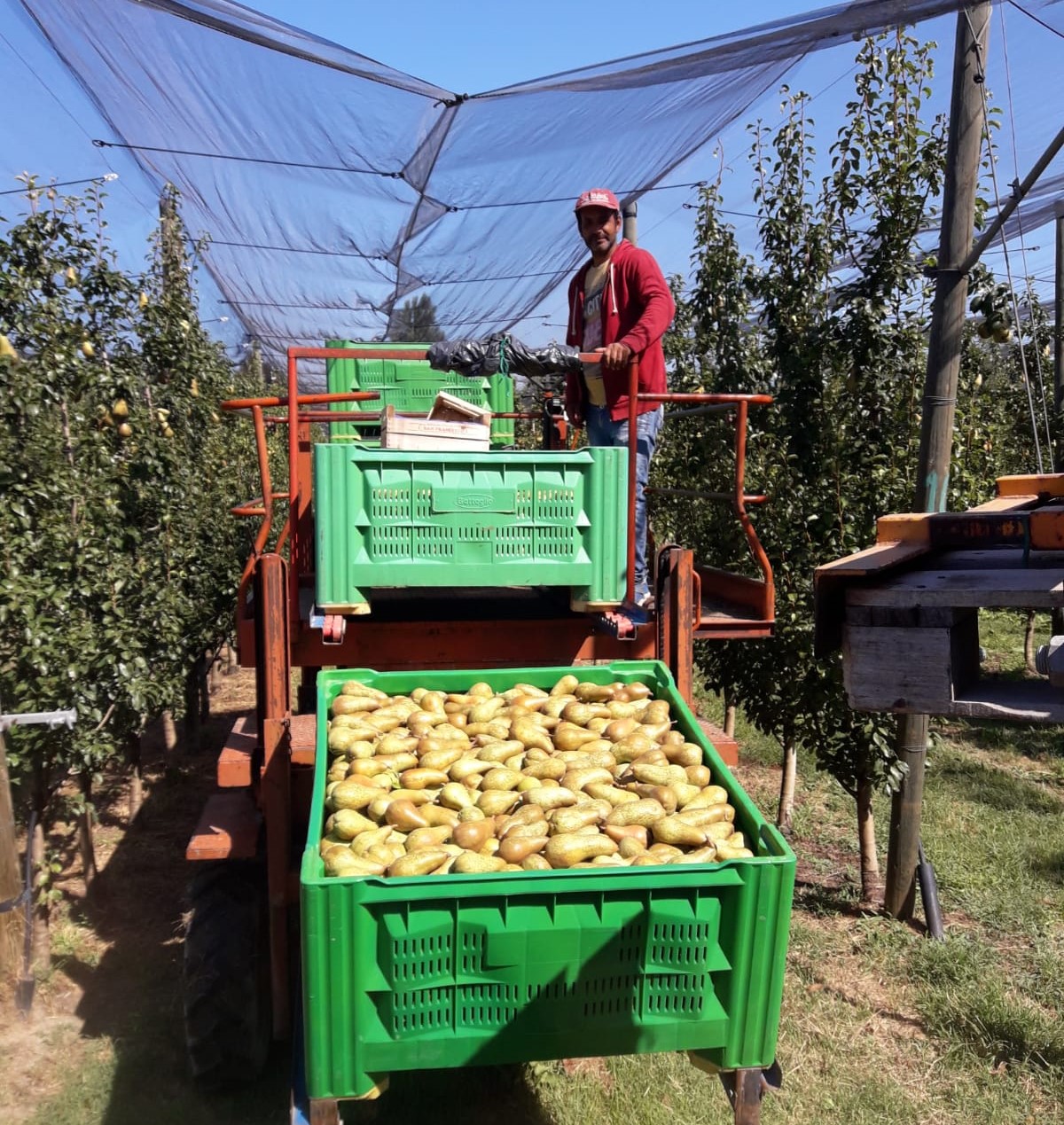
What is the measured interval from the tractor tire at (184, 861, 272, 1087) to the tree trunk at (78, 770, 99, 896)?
1738 mm

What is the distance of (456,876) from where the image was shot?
2.12 metres

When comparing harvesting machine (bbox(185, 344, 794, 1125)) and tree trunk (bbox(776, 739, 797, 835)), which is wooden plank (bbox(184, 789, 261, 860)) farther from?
tree trunk (bbox(776, 739, 797, 835))

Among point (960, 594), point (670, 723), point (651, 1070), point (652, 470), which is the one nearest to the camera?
point (960, 594)

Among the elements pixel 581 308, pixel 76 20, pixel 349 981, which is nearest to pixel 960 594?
pixel 349 981

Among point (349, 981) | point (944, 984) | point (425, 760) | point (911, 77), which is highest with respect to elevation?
point (911, 77)

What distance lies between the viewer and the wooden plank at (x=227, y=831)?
3.44m


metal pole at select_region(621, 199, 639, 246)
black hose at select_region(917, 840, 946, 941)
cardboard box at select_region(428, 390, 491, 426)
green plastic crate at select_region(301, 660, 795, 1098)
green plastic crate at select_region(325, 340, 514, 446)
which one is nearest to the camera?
green plastic crate at select_region(301, 660, 795, 1098)

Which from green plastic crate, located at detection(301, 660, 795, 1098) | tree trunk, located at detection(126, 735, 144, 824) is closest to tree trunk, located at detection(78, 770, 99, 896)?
tree trunk, located at detection(126, 735, 144, 824)

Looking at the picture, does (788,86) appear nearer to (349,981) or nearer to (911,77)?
(911,77)

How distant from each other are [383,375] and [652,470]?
113 inches

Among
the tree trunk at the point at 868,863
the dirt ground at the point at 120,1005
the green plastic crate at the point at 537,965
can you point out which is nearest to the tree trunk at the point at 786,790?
the dirt ground at the point at 120,1005

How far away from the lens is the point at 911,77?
493cm

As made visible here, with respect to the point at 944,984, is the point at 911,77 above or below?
above

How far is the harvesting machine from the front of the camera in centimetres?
215
